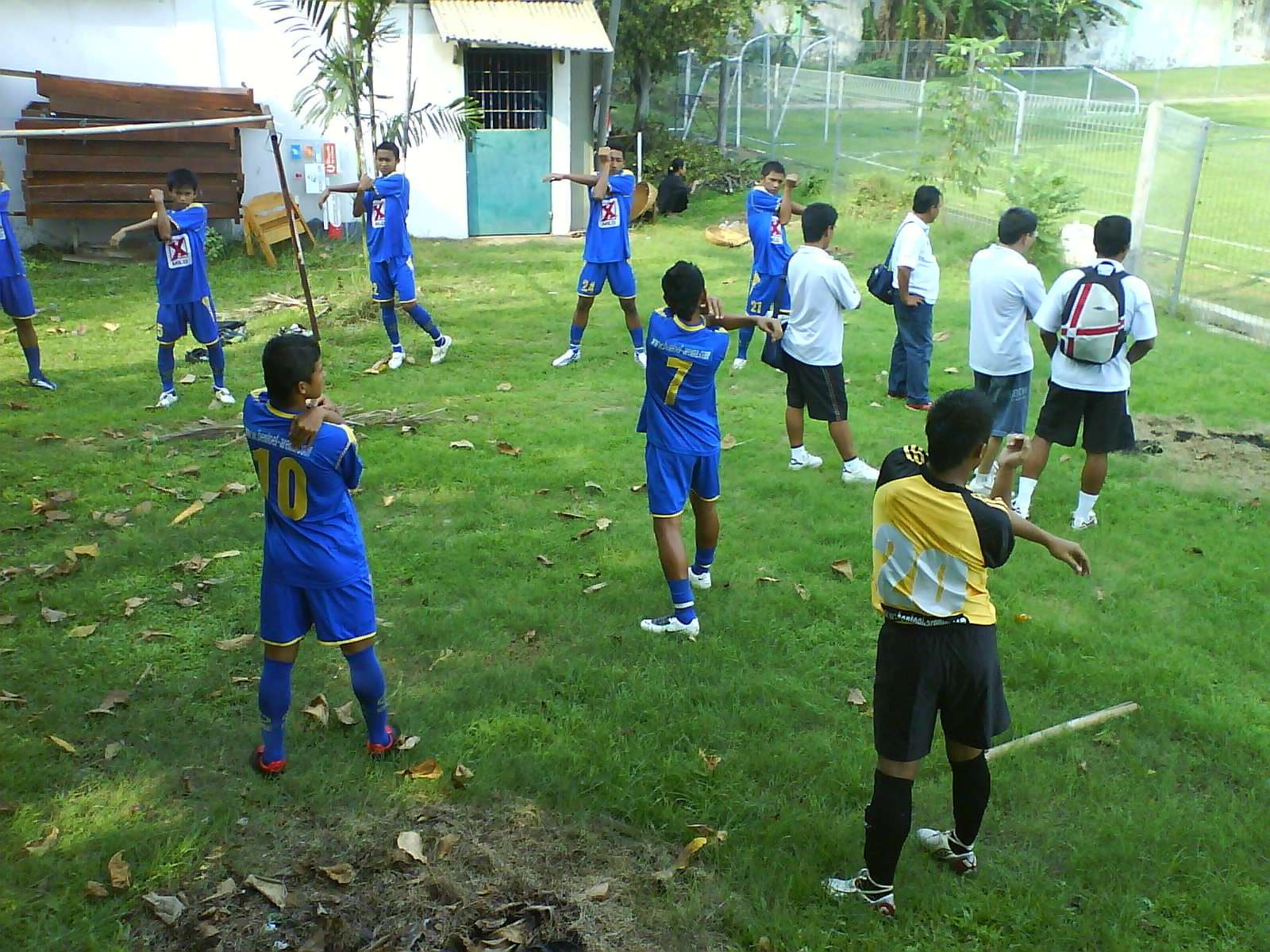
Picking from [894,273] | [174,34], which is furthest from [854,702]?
[174,34]

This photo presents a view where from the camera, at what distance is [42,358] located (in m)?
10.9

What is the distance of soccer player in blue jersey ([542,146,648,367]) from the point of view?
10.5 metres

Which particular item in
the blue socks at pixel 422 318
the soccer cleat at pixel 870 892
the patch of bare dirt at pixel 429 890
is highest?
the blue socks at pixel 422 318

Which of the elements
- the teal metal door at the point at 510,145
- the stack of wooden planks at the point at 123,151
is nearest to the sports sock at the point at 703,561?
the stack of wooden planks at the point at 123,151

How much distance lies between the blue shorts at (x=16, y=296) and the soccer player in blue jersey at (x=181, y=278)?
4.04 feet

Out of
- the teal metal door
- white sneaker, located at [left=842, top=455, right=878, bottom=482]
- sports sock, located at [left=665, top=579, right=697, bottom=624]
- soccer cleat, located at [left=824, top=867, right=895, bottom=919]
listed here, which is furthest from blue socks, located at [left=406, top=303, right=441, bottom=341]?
the teal metal door

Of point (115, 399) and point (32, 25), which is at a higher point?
point (32, 25)

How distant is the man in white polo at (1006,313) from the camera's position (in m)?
7.10

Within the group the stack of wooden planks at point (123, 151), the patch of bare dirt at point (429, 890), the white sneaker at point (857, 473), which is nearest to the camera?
the patch of bare dirt at point (429, 890)

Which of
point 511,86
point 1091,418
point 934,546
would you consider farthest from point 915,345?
point 511,86

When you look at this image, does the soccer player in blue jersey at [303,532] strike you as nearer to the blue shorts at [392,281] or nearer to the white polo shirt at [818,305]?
the white polo shirt at [818,305]

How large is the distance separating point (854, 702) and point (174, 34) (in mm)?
15680

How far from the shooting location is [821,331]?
24.9 feet

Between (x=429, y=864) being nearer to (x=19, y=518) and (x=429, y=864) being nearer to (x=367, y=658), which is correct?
(x=367, y=658)
